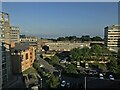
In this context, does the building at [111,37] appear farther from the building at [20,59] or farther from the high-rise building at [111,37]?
the building at [20,59]

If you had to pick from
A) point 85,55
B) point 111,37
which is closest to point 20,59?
point 85,55

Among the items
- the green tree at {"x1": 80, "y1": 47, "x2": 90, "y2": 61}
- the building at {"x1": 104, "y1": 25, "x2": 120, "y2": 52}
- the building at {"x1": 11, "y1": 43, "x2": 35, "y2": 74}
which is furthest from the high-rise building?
the building at {"x1": 11, "y1": 43, "x2": 35, "y2": 74}

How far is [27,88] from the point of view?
388cm

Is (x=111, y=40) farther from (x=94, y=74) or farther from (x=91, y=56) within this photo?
(x=94, y=74)

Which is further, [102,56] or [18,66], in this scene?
[102,56]

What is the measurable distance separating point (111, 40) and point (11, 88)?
20.4 ft

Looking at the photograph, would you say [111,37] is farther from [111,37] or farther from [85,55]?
[85,55]

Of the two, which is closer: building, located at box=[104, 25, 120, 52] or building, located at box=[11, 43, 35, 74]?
building, located at box=[11, 43, 35, 74]

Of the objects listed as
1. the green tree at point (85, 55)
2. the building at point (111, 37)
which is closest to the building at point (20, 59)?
the green tree at point (85, 55)

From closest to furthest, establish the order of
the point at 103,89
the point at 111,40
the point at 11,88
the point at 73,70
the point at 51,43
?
the point at 103,89, the point at 11,88, the point at 73,70, the point at 111,40, the point at 51,43

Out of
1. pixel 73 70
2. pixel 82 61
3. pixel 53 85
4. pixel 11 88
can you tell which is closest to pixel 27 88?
pixel 11 88

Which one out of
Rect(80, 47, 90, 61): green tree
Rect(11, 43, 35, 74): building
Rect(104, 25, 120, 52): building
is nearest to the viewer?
Rect(11, 43, 35, 74): building

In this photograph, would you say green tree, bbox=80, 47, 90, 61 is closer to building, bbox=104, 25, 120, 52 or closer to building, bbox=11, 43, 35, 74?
building, bbox=11, 43, 35, 74

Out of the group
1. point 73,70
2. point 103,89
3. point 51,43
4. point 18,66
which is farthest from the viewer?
point 51,43
